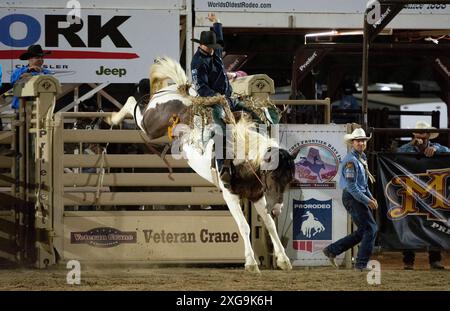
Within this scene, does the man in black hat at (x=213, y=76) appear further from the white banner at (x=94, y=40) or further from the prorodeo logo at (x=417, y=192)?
the white banner at (x=94, y=40)

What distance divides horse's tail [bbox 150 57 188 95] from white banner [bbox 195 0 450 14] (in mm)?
2250

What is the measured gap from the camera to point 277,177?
9477 millimetres

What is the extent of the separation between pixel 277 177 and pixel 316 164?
4.02ft

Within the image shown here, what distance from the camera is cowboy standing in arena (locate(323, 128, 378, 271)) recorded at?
984 centimetres

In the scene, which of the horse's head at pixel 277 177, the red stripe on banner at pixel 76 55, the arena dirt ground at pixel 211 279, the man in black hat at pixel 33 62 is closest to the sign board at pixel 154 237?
the arena dirt ground at pixel 211 279

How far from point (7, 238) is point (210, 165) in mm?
2562

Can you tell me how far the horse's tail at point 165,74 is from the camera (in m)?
10.5

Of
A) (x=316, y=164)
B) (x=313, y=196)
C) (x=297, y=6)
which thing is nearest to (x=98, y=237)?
(x=313, y=196)

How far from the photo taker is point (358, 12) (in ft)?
42.9

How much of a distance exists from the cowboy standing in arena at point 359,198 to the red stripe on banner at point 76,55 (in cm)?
401

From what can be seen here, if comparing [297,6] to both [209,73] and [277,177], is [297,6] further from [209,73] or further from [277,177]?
[277,177]
